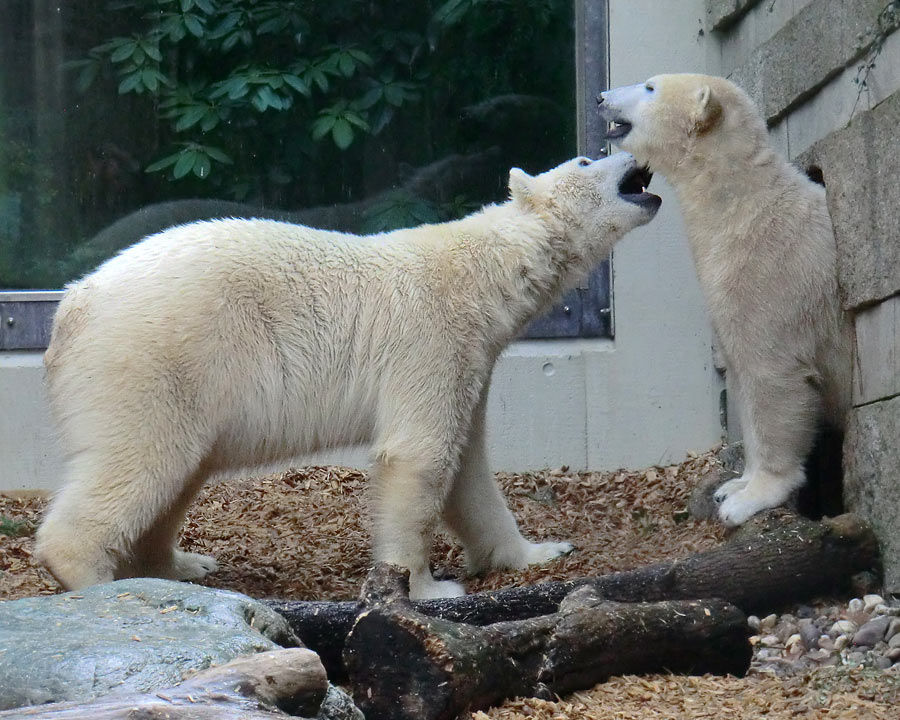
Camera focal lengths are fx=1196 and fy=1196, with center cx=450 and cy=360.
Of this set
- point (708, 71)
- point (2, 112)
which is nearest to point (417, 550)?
point (708, 71)

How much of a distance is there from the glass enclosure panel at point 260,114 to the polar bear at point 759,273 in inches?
75.9

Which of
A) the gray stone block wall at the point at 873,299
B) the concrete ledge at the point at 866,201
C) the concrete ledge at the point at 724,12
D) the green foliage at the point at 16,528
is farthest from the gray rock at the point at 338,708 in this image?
the concrete ledge at the point at 724,12

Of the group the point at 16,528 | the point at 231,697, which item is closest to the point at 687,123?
the point at 231,697

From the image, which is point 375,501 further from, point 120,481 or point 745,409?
point 745,409

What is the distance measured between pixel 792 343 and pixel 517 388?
2.22 metres

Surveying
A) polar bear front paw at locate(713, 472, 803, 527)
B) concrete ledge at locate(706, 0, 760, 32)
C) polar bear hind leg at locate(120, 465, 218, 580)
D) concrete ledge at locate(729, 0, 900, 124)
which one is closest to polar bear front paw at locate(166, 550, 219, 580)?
polar bear hind leg at locate(120, 465, 218, 580)

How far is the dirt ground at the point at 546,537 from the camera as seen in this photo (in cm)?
329

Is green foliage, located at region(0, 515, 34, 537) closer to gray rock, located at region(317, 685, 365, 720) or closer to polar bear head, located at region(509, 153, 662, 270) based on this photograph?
polar bear head, located at region(509, 153, 662, 270)

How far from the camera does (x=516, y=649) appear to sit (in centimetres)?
324

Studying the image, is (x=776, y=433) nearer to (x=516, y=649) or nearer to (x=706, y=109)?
(x=706, y=109)

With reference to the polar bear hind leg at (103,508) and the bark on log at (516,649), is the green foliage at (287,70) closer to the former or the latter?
the polar bear hind leg at (103,508)

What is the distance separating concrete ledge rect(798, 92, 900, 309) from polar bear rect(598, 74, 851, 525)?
0.30 feet

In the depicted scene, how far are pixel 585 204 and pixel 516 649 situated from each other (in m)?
2.19

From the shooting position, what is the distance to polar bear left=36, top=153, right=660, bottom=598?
404 centimetres
